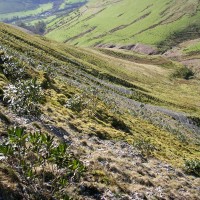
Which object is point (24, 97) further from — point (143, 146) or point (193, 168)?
point (193, 168)

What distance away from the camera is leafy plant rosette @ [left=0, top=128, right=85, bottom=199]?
19.2 metres

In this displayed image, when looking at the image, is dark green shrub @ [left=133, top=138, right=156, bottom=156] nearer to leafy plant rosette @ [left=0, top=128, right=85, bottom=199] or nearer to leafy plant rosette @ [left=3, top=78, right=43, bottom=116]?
leafy plant rosette @ [left=3, top=78, right=43, bottom=116]

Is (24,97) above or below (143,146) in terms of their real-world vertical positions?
above

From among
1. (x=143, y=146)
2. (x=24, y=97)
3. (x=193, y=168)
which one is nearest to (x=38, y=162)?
(x=24, y=97)

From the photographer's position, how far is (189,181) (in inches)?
1393

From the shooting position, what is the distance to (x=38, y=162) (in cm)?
2091

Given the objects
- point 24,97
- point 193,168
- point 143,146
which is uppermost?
point 24,97

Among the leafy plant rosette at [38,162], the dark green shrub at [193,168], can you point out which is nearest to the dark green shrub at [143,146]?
the dark green shrub at [193,168]

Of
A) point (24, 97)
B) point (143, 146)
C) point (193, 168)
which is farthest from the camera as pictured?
point (143, 146)

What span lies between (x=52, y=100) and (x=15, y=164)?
24.1 meters

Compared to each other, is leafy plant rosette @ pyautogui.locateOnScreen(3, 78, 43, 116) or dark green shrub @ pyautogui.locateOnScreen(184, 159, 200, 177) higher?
leafy plant rosette @ pyautogui.locateOnScreen(3, 78, 43, 116)

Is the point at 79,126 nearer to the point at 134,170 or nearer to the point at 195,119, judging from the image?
the point at 134,170

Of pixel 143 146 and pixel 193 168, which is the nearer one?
pixel 193 168

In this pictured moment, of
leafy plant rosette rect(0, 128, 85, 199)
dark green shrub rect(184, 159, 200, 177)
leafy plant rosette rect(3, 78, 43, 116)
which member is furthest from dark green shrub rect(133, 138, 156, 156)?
leafy plant rosette rect(0, 128, 85, 199)
